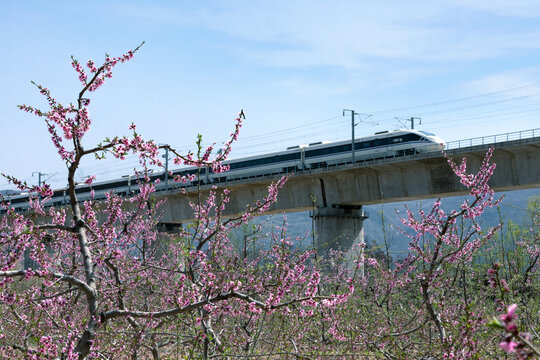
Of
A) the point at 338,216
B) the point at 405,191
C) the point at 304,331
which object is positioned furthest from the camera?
the point at 338,216

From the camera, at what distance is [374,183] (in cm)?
3142

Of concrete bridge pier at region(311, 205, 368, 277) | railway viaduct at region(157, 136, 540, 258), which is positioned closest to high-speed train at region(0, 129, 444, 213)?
railway viaduct at region(157, 136, 540, 258)

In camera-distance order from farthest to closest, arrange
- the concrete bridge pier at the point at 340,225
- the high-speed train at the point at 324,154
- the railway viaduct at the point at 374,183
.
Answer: the high-speed train at the point at 324,154
the concrete bridge pier at the point at 340,225
the railway viaduct at the point at 374,183

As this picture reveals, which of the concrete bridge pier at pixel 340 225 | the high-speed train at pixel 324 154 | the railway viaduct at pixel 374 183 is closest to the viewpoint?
the railway viaduct at pixel 374 183

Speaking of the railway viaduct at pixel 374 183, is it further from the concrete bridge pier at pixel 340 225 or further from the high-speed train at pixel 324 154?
the high-speed train at pixel 324 154

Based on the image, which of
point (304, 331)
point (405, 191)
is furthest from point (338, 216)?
point (304, 331)

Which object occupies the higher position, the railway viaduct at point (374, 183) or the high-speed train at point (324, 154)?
the high-speed train at point (324, 154)

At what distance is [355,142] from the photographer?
122 feet

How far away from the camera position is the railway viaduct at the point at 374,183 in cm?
2633

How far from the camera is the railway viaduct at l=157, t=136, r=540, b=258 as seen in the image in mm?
26328

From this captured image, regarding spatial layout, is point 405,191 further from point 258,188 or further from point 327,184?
point 258,188

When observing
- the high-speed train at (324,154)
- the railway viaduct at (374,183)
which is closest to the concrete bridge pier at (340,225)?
the railway viaduct at (374,183)

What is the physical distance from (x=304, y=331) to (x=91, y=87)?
18.4ft

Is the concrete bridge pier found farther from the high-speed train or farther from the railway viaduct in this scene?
the high-speed train
